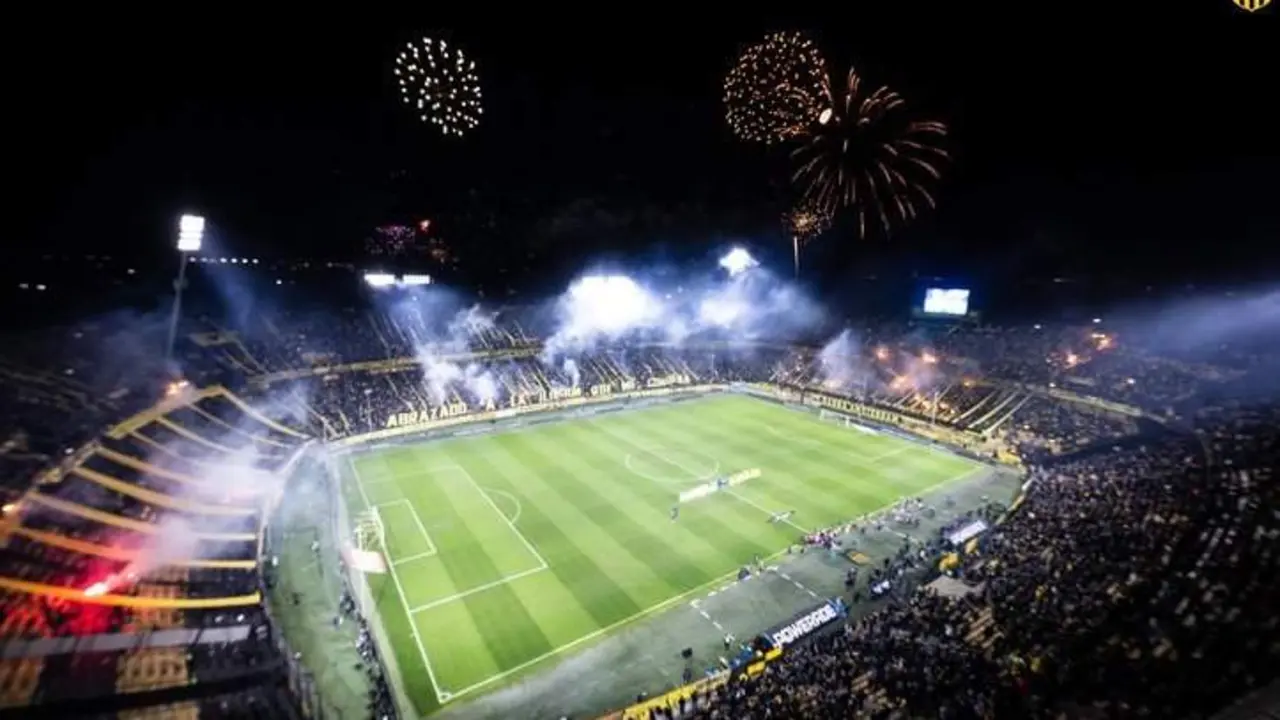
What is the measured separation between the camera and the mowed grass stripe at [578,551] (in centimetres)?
2450

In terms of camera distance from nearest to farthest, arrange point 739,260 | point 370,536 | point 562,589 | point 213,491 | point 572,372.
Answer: point 562,589 → point 370,536 → point 213,491 → point 572,372 → point 739,260

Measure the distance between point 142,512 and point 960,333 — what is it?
66.6 m

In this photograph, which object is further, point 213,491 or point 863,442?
point 863,442

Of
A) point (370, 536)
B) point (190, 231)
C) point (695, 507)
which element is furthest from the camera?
point (190, 231)

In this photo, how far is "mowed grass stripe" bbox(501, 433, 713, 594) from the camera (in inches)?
1055

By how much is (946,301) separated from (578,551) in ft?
157

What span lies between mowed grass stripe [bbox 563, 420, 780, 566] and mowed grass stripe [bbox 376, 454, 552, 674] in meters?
7.99

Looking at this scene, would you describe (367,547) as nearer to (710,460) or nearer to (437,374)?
(710,460)

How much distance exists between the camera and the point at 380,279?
208 feet

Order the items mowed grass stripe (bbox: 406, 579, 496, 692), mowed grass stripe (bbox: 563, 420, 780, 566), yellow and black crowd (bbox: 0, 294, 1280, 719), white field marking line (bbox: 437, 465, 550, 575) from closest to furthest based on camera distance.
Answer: yellow and black crowd (bbox: 0, 294, 1280, 719) → mowed grass stripe (bbox: 406, 579, 496, 692) → white field marking line (bbox: 437, 465, 550, 575) → mowed grass stripe (bbox: 563, 420, 780, 566)

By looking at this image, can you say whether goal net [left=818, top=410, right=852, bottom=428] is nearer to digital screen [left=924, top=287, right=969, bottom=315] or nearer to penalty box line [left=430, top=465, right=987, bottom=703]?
digital screen [left=924, top=287, right=969, bottom=315]

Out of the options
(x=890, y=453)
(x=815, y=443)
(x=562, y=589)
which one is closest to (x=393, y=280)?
(x=815, y=443)

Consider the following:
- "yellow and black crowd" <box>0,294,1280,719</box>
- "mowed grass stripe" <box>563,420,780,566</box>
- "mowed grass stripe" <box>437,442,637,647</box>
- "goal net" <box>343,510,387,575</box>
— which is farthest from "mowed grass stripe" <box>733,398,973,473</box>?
"goal net" <box>343,510,387,575</box>

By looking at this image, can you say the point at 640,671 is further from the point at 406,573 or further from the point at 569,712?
the point at 406,573
